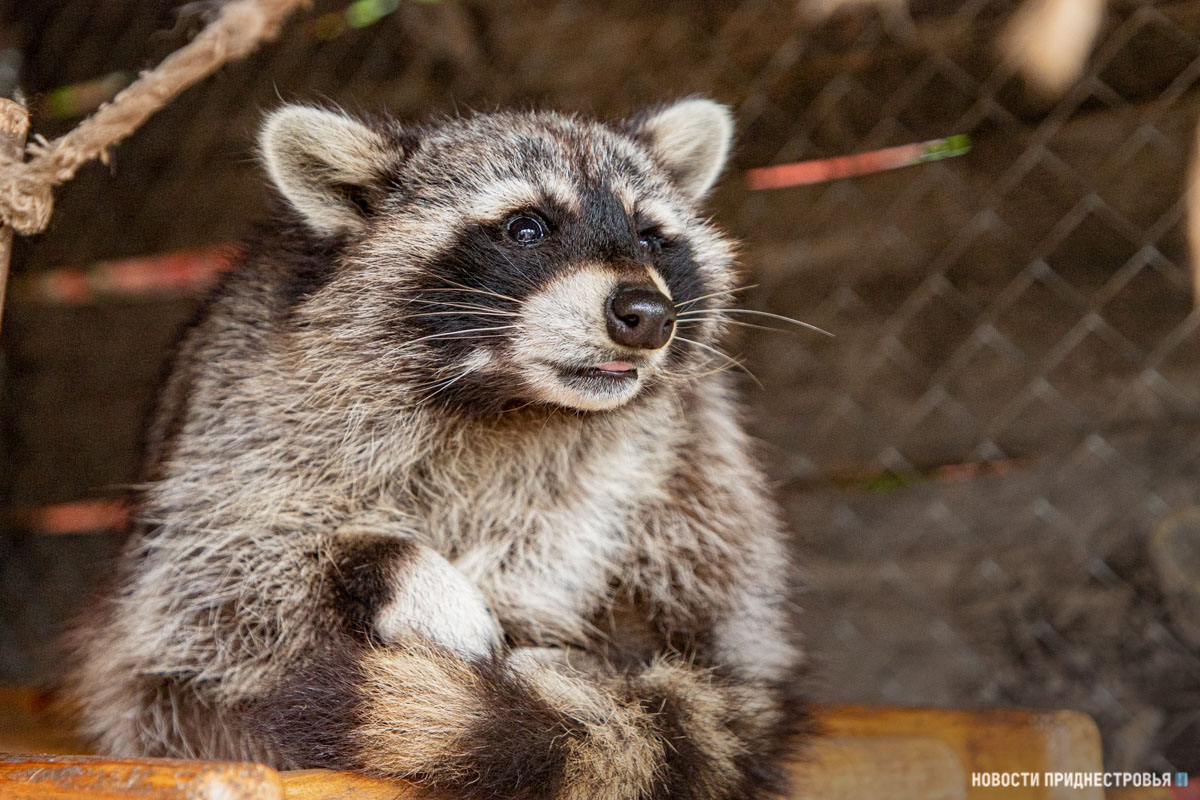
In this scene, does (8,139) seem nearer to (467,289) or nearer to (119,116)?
(119,116)

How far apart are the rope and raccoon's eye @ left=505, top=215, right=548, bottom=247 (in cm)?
57

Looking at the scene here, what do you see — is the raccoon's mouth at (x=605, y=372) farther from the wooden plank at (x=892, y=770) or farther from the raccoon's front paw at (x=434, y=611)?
the wooden plank at (x=892, y=770)

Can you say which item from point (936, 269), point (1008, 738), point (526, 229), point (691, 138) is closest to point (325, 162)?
point (526, 229)

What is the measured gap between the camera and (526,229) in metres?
1.88

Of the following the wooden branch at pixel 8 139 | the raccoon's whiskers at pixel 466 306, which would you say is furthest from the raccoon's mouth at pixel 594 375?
the wooden branch at pixel 8 139

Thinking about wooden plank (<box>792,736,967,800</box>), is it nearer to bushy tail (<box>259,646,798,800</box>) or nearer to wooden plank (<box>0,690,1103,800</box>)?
wooden plank (<box>0,690,1103,800</box>)

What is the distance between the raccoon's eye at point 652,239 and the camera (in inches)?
79.9

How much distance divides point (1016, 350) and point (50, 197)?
101 inches

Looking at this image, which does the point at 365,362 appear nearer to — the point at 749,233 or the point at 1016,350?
the point at 749,233

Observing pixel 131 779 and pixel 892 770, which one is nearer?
pixel 131 779

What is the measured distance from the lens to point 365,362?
1.89m

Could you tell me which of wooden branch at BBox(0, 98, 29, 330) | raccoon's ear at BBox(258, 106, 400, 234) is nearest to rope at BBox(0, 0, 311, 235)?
wooden branch at BBox(0, 98, 29, 330)

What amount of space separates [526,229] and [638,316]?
0.35 meters

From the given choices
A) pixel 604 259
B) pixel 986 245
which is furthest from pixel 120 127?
pixel 986 245
